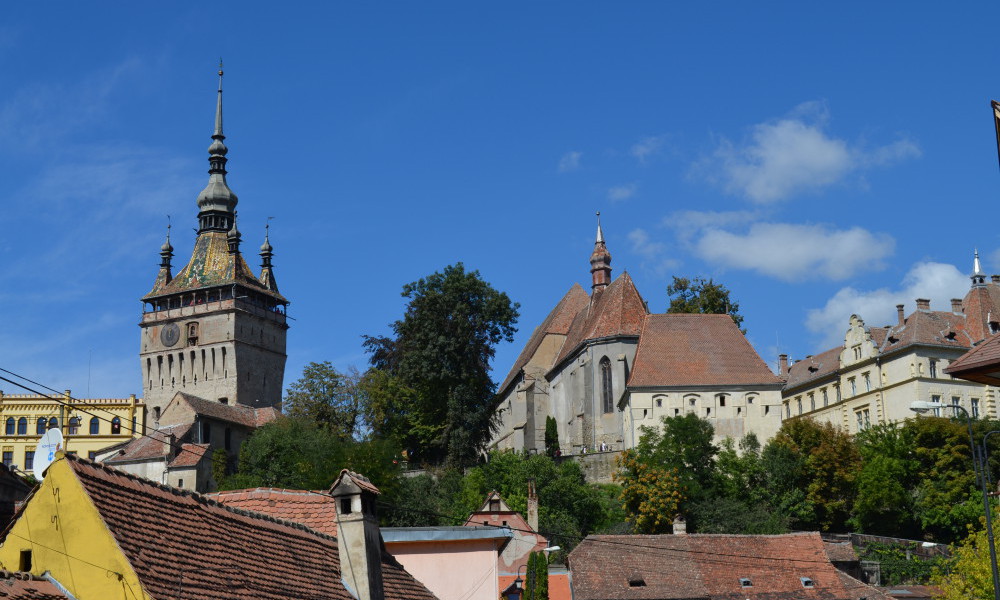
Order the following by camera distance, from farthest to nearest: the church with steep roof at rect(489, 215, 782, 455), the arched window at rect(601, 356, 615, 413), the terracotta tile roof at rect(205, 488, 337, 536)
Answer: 1. the arched window at rect(601, 356, 615, 413)
2. the church with steep roof at rect(489, 215, 782, 455)
3. the terracotta tile roof at rect(205, 488, 337, 536)

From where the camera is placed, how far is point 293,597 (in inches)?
652

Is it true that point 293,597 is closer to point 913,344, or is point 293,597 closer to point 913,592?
point 913,592

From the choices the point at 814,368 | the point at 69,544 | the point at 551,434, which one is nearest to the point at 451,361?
the point at 551,434

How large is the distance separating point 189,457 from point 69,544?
71.3 meters

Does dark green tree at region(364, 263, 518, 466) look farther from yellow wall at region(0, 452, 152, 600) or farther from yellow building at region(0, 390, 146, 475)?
yellow wall at region(0, 452, 152, 600)

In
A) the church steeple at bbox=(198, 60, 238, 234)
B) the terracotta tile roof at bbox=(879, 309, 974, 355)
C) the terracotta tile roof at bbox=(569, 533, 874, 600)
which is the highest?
the church steeple at bbox=(198, 60, 238, 234)

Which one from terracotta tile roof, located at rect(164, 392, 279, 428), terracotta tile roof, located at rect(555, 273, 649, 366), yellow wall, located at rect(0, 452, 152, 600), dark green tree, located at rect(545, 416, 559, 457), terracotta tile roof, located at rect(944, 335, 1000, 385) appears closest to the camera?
terracotta tile roof, located at rect(944, 335, 1000, 385)

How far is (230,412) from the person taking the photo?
308 ft

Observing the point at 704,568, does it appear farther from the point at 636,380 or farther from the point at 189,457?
the point at 189,457

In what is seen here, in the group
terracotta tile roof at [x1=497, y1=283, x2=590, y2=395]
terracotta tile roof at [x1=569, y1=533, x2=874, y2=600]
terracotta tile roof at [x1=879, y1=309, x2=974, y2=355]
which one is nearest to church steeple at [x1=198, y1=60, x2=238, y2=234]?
terracotta tile roof at [x1=497, y1=283, x2=590, y2=395]

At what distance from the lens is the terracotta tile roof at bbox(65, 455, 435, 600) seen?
14281 millimetres

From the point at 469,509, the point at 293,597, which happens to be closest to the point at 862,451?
the point at 469,509

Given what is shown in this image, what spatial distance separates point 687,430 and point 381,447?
17074 millimetres

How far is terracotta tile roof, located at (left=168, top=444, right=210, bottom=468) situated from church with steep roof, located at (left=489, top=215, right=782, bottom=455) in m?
20.6
